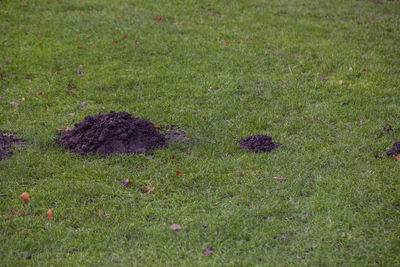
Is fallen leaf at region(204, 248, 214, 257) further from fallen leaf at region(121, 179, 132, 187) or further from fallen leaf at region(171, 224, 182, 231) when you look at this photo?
fallen leaf at region(121, 179, 132, 187)

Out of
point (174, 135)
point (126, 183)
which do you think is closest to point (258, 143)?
point (174, 135)

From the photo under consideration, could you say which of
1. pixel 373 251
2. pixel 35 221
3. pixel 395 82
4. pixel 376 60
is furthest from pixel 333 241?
pixel 376 60

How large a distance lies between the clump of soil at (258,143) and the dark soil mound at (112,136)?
1261 mm

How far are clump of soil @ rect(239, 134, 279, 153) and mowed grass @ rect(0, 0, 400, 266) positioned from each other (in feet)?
0.45

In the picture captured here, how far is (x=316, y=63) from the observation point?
9.77 meters

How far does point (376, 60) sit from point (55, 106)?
6.85m

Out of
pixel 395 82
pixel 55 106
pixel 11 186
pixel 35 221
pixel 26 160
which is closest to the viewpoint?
pixel 35 221

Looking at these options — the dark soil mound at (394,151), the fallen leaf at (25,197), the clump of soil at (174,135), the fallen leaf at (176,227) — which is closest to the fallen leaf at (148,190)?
the fallen leaf at (176,227)

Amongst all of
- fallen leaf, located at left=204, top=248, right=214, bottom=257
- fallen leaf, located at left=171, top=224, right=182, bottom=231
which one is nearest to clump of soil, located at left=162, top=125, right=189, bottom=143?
fallen leaf, located at left=171, top=224, right=182, bottom=231

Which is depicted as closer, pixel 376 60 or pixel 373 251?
pixel 373 251

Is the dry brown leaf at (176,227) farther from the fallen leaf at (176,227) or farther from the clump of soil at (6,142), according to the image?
the clump of soil at (6,142)

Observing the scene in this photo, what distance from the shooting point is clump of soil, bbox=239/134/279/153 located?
6.68m

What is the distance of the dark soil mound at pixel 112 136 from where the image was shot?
6547 mm

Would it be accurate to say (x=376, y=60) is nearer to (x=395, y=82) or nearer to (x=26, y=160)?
(x=395, y=82)
